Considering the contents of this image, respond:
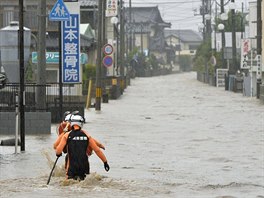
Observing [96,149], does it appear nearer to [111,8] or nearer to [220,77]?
[111,8]

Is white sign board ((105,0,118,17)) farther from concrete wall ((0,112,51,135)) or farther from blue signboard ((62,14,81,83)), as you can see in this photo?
concrete wall ((0,112,51,135))

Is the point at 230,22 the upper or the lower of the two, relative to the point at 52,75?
upper

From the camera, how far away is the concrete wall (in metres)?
22.6

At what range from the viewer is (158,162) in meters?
17.1

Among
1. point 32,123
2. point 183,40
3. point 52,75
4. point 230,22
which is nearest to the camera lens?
point 32,123

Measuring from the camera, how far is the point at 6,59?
22.3m

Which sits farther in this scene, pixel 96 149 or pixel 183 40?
pixel 183 40

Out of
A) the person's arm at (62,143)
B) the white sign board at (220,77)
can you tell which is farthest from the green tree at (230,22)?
the person's arm at (62,143)

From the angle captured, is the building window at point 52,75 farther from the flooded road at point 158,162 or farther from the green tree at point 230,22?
the green tree at point 230,22

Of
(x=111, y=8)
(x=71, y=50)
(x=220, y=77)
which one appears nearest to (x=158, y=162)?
(x=71, y=50)

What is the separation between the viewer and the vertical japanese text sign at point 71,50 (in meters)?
26.2

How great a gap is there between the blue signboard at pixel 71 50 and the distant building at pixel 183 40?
138 meters

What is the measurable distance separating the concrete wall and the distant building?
14219 cm

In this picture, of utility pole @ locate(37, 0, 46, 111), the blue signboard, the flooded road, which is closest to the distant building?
the flooded road
